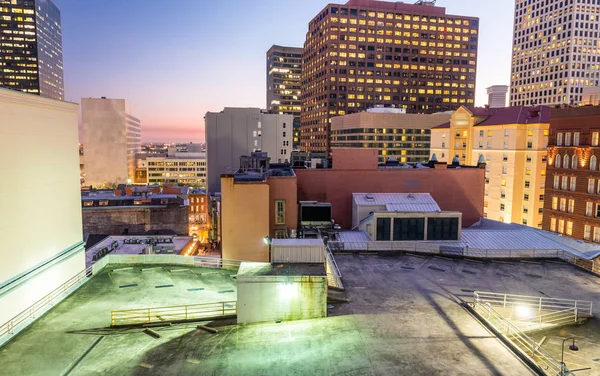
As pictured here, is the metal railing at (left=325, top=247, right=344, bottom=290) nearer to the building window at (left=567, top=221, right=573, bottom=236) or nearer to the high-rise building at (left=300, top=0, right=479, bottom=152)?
the building window at (left=567, top=221, right=573, bottom=236)

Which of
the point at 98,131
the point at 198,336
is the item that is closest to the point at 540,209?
the point at 198,336

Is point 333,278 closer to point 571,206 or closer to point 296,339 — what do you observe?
point 296,339

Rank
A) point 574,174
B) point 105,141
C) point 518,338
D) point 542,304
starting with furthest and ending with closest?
point 105,141
point 574,174
point 542,304
point 518,338

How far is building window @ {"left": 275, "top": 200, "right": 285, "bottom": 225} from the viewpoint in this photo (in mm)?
40812

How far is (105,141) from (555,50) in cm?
19912

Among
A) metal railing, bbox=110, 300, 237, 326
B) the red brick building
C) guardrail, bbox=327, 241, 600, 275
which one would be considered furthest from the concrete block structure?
the red brick building

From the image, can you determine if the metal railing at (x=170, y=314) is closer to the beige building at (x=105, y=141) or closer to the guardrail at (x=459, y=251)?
the guardrail at (x=459, y=251)

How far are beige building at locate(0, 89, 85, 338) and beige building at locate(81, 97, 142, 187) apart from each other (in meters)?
178

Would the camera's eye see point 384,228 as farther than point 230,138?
No

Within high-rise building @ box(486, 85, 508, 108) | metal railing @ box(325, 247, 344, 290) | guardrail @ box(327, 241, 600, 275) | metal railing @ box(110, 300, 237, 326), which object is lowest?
metal railing @ box(110, 300, 237, 326)

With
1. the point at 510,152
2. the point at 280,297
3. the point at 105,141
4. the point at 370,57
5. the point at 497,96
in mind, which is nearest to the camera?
the point at 280,297

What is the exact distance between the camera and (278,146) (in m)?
114

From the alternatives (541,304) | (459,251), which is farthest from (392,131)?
(541,304)

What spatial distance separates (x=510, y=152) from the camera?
90.8 metres
